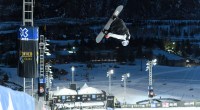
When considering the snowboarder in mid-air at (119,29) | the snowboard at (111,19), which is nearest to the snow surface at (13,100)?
the snowboarder in mid-air at (119,29)

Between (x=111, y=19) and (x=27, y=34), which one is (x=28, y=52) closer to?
(x=27, y=34)

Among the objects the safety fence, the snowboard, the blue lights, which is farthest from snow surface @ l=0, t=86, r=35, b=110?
the safety fence

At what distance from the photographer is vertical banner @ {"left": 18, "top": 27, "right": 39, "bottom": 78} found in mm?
11766

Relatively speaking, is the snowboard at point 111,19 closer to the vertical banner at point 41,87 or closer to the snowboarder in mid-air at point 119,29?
the snowboarder in mid-air at point 119,29

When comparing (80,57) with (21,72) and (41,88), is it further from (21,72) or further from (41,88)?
(21,72)

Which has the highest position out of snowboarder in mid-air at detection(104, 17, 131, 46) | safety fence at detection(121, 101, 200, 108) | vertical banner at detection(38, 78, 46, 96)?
snowboarder in mid-air at detection(104, 17, 131, 46)

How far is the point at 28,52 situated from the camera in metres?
11.8

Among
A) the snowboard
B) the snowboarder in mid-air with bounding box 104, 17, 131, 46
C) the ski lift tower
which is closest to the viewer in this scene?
the ski lift tower

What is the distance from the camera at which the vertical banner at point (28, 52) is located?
11766mm

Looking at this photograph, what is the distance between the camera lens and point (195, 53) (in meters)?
152

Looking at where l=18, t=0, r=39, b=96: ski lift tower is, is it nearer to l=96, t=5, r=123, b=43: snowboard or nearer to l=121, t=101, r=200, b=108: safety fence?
l=96, t=5, r=123, b=43: snowboard

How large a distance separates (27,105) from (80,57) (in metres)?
108

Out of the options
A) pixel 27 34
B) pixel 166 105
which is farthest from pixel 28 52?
pixel 166 105

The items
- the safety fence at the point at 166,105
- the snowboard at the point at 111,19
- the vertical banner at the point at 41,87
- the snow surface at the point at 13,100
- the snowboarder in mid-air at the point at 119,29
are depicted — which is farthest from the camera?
the safety fence at the point at 166,105
